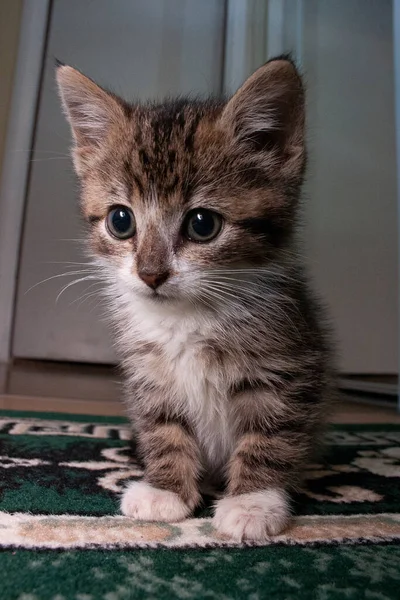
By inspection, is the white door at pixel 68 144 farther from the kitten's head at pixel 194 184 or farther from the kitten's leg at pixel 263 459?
the kitten's leg at pixel 263 459

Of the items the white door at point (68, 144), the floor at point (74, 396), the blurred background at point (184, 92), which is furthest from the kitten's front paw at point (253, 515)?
the white door at point (68, 144)

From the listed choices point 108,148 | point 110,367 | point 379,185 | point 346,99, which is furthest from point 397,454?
point 110,367

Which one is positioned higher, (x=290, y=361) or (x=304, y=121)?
(x=304, y=121)

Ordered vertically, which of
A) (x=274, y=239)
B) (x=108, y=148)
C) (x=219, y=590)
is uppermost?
(x=108, y=148)

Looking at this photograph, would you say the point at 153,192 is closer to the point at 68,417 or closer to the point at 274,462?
the point at 274,462

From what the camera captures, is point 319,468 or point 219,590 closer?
point 219,590

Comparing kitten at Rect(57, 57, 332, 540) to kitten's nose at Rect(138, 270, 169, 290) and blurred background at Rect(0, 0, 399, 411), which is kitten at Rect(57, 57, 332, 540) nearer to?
kitten's nose at Rect(138, 270, 169, 290)

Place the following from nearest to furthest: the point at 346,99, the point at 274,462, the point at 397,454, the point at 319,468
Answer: the point at 274,462, the point at 319,468, the point at 397,454, the point at 346,99
